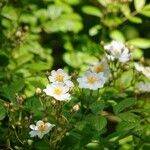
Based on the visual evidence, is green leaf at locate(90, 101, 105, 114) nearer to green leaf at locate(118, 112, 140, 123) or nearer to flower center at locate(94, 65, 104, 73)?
green leaf at locate(118, 112, 140, 123)

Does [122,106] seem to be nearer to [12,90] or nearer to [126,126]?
[126,126]

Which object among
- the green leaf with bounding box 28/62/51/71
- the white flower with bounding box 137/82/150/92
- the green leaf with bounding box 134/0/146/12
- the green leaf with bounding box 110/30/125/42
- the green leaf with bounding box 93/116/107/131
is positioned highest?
the green leaf with bounding box 134/0/146/12

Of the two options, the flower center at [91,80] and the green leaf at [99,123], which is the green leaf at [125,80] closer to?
the flower center at [91,80]

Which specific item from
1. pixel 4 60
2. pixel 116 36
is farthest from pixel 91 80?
pixel 116 36

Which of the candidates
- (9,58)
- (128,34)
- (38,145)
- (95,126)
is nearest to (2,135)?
(38,145)

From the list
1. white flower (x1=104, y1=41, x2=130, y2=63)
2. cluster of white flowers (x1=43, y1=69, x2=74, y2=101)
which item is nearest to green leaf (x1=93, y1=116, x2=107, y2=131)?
cluster of white flowers (x1=43, y1=69, x2=74, y2=101)

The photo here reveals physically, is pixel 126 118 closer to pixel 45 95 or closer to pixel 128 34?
pixel 45 95
